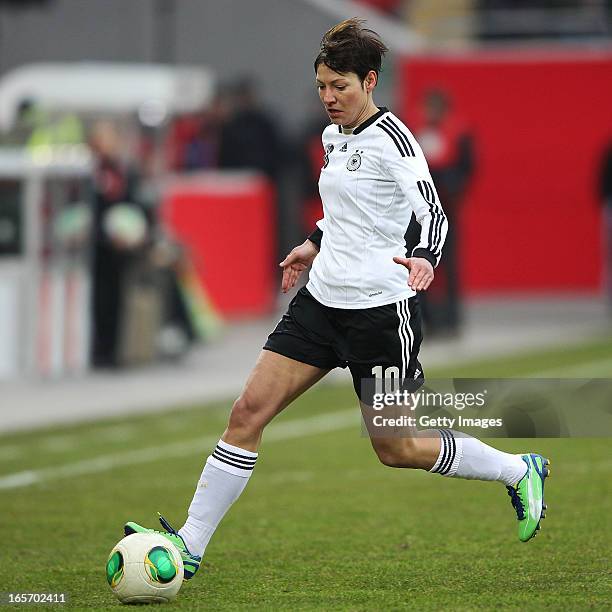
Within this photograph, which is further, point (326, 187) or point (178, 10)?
point (178, 10)

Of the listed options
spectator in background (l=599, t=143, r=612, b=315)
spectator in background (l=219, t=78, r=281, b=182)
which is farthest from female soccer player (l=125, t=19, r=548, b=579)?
spectator in background (l=219, t=78, r=281, b=182)

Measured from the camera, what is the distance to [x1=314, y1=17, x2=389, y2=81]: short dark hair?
6.45 m

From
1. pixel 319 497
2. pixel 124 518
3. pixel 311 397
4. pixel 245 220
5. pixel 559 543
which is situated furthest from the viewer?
pixel 245 220

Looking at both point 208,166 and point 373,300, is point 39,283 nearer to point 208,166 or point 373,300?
point 208,166

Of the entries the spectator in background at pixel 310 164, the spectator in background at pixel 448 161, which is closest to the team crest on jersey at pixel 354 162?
the spectator in background at pixel 448 161

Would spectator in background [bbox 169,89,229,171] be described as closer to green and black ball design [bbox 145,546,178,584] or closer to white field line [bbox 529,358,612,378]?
white field line [bbox 529,358,612,378]

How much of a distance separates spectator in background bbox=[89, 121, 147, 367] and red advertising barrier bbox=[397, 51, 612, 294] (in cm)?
847

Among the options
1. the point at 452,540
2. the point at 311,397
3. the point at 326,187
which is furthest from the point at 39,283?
the point at 326,187

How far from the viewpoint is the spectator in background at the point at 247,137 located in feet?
70.6

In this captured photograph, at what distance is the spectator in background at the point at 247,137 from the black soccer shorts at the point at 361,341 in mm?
14996

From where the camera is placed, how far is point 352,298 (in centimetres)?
656

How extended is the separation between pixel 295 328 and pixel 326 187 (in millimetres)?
570

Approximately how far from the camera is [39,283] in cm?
1515

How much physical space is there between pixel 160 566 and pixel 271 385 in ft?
2.67
